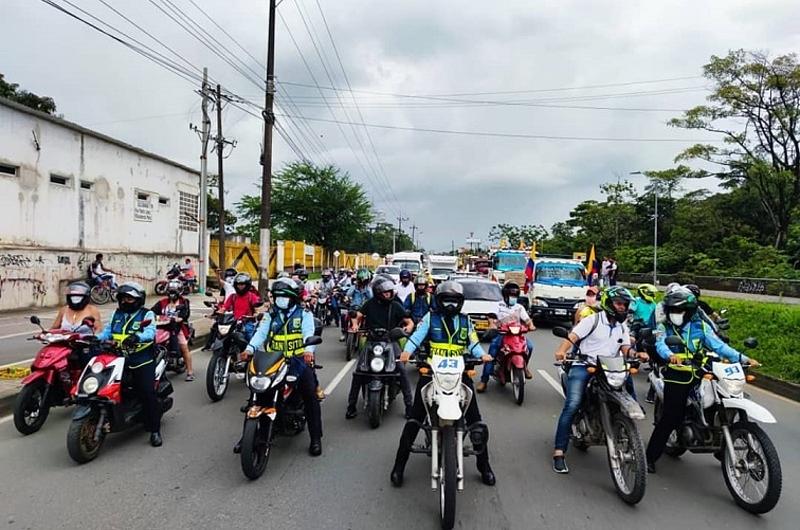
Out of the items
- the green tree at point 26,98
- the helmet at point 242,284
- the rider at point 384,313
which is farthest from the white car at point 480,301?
the green tree at point 26,98

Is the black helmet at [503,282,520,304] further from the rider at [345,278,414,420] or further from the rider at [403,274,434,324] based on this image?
the rider at [345,278,414,420]

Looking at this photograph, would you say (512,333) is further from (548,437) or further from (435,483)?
(435,483)

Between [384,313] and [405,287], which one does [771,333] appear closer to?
[405,287]

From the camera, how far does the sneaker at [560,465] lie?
15.4 ft

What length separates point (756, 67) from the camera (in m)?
30.5

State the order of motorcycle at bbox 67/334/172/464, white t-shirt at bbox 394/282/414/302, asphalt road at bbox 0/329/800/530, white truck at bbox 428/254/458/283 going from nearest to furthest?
1. asphalt road at bbox 0/329/800/530
2. motorcycle at bbox 67/334/172/464
3. white t-shirt at bbox 394/282/414/302
4. white truck at bbox 428/254/458/283

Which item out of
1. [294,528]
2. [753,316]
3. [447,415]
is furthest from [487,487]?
[753,316]

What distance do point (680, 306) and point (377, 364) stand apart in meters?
3.17

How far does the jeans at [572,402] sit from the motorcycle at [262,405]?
2.52m

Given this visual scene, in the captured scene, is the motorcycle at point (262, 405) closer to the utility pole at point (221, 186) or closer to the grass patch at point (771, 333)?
the grass patch at point (771, 333)

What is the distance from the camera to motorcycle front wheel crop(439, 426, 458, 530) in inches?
139

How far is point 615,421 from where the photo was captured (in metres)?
4.48

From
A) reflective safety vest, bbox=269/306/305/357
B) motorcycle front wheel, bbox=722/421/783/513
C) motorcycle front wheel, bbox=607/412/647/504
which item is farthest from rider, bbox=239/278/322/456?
motorcycle front wheel, bbox=722/421/783/513

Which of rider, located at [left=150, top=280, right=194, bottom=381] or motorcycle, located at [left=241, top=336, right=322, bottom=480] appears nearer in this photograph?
motorcycle, located at [left=241, top=336, right=322, bottom=480]
